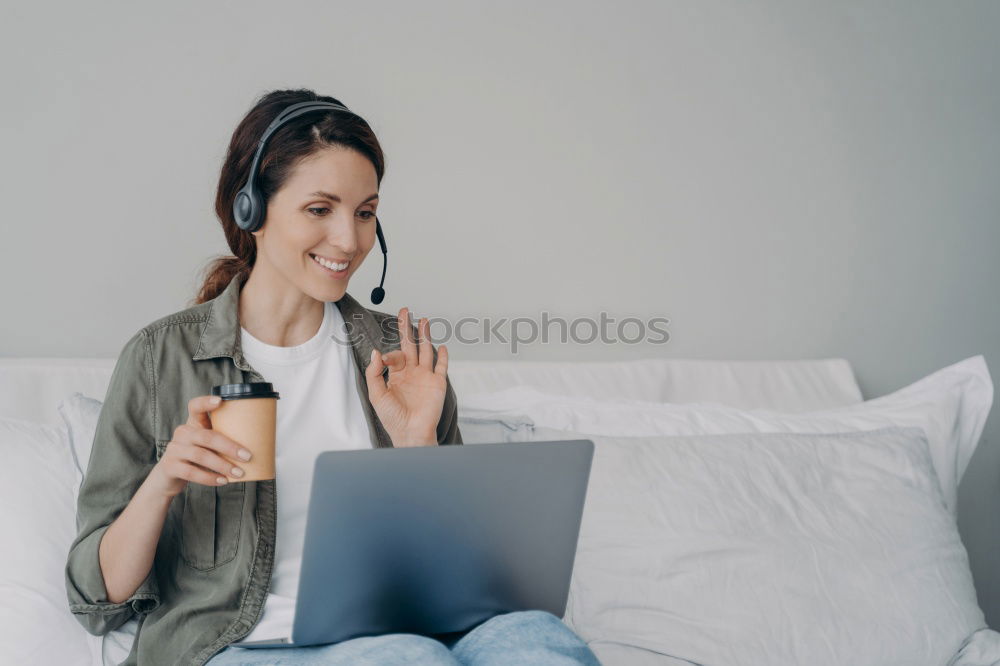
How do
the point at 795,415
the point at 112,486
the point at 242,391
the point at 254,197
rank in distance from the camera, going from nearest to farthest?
the point at 242,391
the point at 112,486
the point at 254,197
the point at 795,415

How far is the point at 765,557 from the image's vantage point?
141cm

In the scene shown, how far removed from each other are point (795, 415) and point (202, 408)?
1.25 metres

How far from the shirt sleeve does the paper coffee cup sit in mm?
260

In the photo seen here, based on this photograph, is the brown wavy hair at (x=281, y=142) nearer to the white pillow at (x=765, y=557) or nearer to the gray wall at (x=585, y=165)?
the gray wall at (x=585, y=165)

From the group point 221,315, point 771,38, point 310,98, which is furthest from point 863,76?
point 221,315

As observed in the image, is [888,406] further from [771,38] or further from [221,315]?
[221,315]

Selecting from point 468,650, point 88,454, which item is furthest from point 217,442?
point 88,454

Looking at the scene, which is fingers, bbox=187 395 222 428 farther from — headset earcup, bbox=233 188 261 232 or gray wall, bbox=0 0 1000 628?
gray wall, bbox=0 0 1000 628

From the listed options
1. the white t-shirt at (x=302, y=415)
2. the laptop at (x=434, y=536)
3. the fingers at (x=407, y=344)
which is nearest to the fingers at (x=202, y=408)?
the laptop at (x=434, y=536)

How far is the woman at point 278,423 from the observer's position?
1001 millimetres

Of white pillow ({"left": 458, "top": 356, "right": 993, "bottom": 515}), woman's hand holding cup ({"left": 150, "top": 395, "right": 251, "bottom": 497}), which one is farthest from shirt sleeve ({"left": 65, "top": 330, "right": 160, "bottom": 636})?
white pillow ({"left": 458, "top": 356, "right": 993, "bottom": 515})

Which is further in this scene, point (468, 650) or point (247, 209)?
point (247, 209)

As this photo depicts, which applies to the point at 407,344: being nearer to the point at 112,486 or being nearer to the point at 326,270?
the point at 326,270

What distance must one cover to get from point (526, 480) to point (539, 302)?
107 cm
